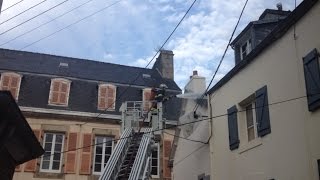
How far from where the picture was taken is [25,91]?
23859 millimetres

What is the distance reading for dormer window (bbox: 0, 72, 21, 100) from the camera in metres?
23.6

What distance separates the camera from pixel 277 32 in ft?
32.3

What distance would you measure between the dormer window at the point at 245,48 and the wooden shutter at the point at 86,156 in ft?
39.5

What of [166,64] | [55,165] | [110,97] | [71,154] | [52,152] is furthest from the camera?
[166,64]

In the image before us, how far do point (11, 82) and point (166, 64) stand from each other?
10234 mm

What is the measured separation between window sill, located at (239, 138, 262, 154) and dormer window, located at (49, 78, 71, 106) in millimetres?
14935

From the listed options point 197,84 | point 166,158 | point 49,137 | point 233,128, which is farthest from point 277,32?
point 49,137

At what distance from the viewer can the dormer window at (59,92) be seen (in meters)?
24.0

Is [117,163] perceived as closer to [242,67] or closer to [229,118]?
[229,118]

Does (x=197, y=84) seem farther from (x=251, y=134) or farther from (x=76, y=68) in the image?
(x=76, y=68)

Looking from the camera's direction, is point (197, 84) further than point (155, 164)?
No

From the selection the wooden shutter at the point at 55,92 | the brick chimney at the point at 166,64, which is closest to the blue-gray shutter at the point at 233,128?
the wooden shutter at the point at 55,92

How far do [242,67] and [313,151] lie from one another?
13.0ft

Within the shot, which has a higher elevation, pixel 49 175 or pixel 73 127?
pixel 73 127
